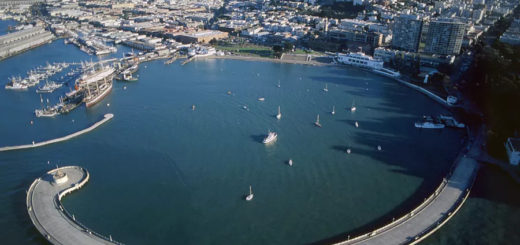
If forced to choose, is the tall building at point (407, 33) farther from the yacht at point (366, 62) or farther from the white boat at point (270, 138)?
the white boat at point (270, 138)

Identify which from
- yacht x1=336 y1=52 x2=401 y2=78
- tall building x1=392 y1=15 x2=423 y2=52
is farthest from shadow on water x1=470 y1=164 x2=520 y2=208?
tall building x1=392 y1=15 x2=423 y2=52

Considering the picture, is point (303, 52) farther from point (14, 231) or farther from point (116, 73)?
point (14, 231)

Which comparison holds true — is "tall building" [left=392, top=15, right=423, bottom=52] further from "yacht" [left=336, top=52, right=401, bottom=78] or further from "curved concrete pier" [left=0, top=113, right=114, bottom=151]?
"curved concrete pier" [left=0, top=113, right=114, bottom=151]

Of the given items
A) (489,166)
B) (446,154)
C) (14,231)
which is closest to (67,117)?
(14,231)

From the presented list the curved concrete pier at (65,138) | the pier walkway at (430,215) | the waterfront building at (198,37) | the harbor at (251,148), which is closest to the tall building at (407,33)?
the harbor at (251,148)

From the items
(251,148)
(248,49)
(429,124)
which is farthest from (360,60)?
(251,148)
